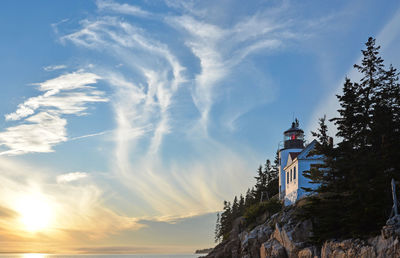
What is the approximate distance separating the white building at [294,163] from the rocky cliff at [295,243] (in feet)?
15.5

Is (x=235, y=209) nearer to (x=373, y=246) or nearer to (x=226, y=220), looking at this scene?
(x=226, y=220)

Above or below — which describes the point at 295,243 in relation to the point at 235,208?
below

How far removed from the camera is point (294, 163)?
4566 cm

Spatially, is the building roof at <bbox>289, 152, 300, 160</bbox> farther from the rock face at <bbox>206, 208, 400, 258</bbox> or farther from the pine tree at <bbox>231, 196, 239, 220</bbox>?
the pine tree at <bbox>231, 196, 239, 220</bbox>

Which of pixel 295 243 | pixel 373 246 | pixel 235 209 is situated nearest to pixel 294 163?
pixel 295 243

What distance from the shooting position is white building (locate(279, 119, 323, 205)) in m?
43.8

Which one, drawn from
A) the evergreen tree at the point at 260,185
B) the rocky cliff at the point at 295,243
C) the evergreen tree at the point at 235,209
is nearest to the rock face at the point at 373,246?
the rocky cliff at the point at 295,243

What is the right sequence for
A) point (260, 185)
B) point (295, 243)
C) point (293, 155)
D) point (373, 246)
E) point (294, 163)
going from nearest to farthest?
point (373, 246), point (295, 243), point (294, 163), point (293, 155), point (260, 185)

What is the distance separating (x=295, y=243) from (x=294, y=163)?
46.2ft

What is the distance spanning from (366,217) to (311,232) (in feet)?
27.6

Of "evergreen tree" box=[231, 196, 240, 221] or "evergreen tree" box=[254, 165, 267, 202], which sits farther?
"evergreen tree" box=[231, 196, 240, 221]

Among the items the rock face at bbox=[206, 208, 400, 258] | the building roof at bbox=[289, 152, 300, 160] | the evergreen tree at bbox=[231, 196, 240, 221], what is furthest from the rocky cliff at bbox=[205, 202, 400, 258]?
the evergreen tree at bbox=[231, 196, 240, 221]

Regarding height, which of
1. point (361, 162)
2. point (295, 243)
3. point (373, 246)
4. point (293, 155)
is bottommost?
point (373, 246)

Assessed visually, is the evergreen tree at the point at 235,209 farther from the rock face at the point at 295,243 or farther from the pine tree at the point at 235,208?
the rock face at the point at 295,243
